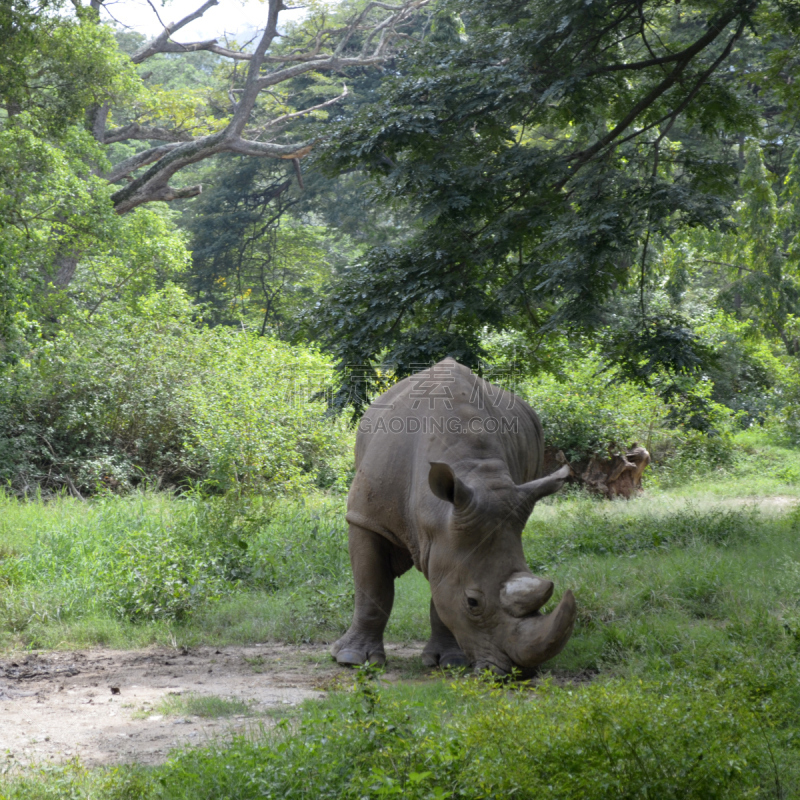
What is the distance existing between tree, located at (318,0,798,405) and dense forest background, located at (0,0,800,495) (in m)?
0.04

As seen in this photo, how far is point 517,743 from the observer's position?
3.67 m

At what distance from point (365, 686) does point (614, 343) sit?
747cm

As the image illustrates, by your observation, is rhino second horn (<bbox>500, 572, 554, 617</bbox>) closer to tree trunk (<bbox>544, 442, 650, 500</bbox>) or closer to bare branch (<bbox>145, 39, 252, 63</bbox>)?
tree trunk (<bbox>544, 442, 650, 500</bbox>)

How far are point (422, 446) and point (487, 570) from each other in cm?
111

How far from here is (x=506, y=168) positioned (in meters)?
10.8

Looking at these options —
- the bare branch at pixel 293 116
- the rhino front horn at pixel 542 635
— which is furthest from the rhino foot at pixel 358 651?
the bare branch at pixel 293 116

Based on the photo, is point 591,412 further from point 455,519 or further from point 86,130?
point 86,130

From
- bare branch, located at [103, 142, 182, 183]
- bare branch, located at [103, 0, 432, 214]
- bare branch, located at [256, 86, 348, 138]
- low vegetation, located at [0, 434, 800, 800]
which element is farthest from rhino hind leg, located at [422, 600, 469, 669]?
bare branch, located at [256, 86, 348, 138]

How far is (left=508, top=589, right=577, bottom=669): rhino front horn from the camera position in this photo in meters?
4.91

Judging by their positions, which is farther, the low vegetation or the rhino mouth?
the rhino mouth

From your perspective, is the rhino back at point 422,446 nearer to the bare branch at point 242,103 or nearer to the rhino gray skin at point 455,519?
the rhino gray skin at point 455,519

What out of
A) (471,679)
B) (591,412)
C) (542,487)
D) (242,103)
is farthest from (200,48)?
(471,679)

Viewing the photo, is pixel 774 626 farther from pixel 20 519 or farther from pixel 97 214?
pixel 97 214

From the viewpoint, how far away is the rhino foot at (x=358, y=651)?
648 centimetres
